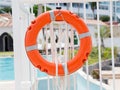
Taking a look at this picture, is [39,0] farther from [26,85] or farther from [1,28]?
[1,28]

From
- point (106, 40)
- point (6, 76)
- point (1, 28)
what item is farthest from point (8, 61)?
point (106, 40)

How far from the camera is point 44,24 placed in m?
1.86

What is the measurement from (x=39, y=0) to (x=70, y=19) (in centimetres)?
28

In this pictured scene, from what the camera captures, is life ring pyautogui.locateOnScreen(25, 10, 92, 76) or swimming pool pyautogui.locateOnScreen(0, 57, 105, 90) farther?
swimming pool pyautogui.locateOnScreen(0, 57, 105, 90)

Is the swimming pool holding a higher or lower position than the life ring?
lower

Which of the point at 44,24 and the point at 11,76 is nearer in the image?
the point at 44,24

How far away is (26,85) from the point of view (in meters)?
2.35

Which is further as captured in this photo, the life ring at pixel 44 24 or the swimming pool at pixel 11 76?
the swimming pool at pixel 11 76

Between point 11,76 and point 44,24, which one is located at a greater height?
point 44,24

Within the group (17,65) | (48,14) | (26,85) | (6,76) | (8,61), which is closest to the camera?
(48,14)

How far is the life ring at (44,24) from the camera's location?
1.84 metres

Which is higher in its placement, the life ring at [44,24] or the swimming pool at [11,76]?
the life ring at [44,24]

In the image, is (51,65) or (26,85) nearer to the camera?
(51,65)

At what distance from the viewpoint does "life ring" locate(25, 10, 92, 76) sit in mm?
1843
